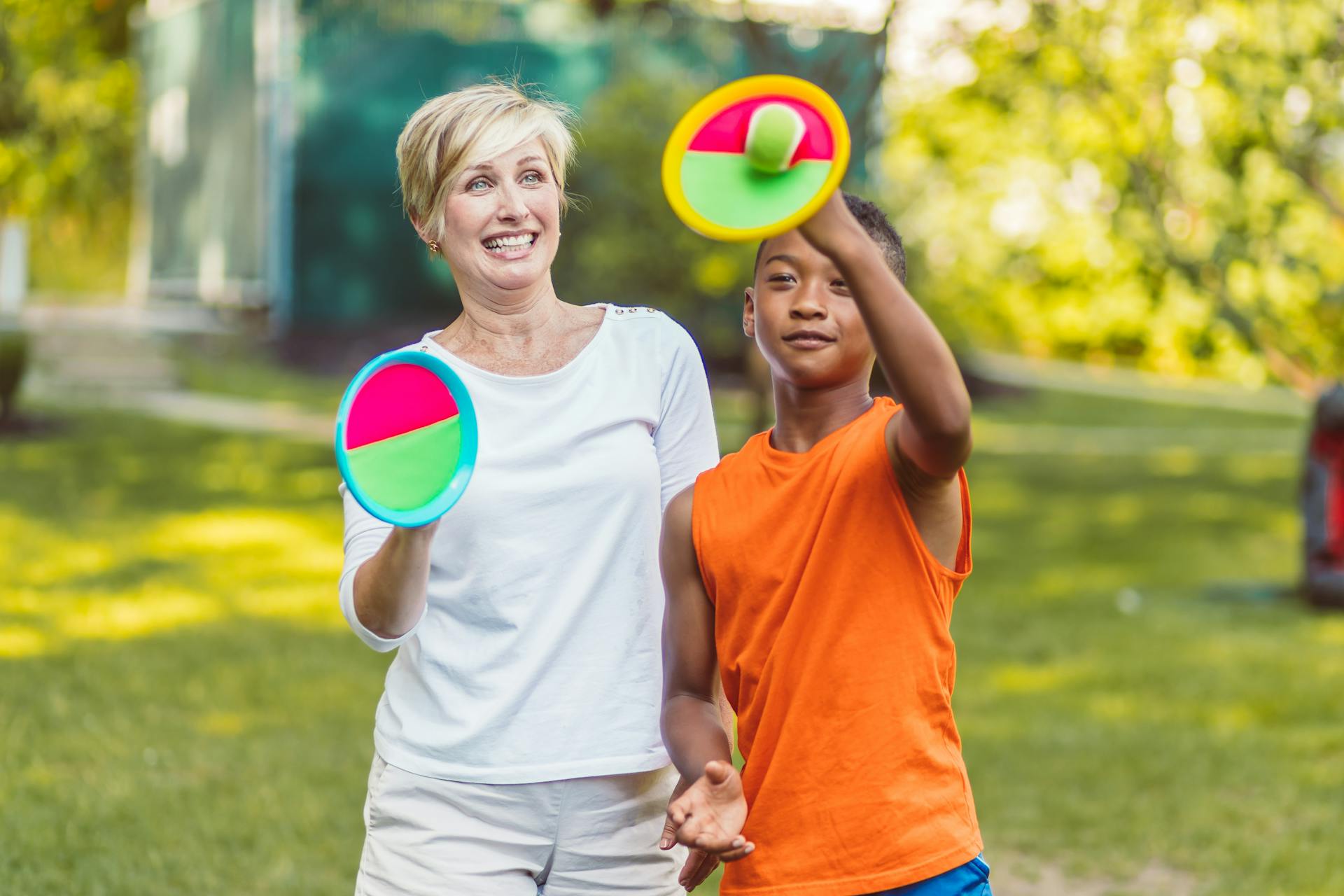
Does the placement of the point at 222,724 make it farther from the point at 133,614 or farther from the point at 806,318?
the point at 806,318

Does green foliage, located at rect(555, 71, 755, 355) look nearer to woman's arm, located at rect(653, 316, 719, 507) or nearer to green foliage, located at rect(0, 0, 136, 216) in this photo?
green foliage, located at rect(0, 0, 136, 216)

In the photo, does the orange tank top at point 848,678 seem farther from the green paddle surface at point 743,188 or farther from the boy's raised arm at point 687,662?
the green paddle surface at point 743,188

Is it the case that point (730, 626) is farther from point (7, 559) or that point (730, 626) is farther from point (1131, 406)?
point (1131, 406)

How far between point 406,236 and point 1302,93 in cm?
1255

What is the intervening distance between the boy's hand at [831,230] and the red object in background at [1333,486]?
8100 mm

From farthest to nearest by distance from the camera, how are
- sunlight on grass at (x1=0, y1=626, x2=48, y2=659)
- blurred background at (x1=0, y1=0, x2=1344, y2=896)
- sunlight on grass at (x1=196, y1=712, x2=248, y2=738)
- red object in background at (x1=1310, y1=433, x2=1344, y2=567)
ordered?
red object in background at (x1=1310, y1=433, x2=1344, y2=567) < sunlight on grass at (x1=0, y1=626, x2=48, y2=659) < sunlight on grass at (x1=196, y1=712, x2=248, y2=738) < blurred background at (x1=0, y1=0, x2=1344, y2=896)

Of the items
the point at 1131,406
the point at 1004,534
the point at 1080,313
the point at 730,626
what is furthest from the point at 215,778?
the point at 1080,313

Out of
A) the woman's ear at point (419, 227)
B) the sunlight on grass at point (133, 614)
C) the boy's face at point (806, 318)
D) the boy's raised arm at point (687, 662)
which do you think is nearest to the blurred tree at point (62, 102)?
the sunlight on grass at point (133, 614)

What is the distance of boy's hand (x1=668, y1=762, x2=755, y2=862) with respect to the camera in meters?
1.95

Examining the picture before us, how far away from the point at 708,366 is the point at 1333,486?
1096 cm

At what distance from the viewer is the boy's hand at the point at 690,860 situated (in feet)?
6.70

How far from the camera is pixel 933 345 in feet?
5.76

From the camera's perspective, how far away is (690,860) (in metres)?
2.14

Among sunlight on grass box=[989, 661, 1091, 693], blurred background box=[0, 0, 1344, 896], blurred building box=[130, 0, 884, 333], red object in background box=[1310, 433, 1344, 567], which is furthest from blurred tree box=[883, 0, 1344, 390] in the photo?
blurred building box=[130, 0, 884, 333]
